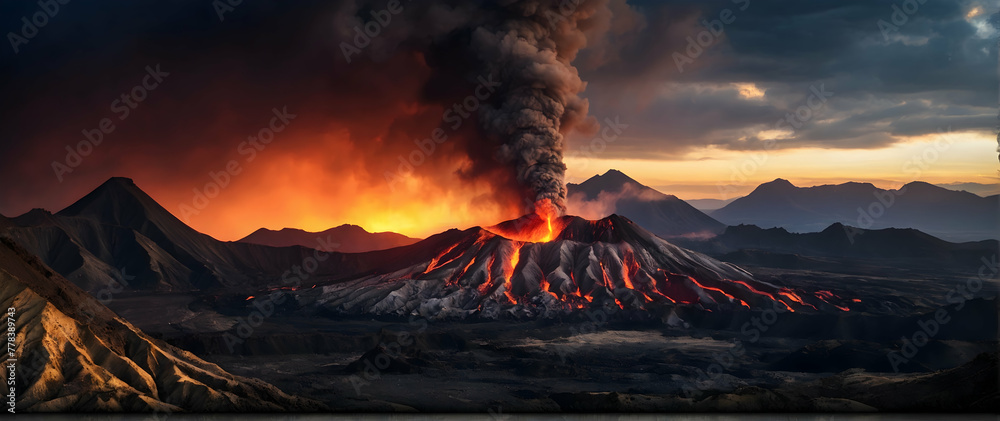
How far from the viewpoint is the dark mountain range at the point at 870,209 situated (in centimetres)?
5006

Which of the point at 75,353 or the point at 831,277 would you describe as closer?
the point at 75,353

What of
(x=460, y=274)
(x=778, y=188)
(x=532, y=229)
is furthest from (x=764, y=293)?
(x=778, y=188)

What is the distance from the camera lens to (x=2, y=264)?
18.2m

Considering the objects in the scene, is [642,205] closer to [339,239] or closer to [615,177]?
[615,177]

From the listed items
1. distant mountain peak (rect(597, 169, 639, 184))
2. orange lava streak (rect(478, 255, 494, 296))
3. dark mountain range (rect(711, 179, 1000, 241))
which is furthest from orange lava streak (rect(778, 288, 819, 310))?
distant mountain peak (rect(597, 169, 639, 184))

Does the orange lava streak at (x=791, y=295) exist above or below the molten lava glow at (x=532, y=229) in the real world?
below

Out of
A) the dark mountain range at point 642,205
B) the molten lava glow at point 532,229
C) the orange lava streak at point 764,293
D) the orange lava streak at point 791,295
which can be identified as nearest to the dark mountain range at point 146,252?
Answer: the molten lava glow at point 532,229

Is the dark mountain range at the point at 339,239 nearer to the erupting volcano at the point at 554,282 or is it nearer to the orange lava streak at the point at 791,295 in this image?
the erupting volcano at the point at 554,282

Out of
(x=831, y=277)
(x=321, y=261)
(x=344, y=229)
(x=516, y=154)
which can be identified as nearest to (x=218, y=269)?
(x=321, y=261)

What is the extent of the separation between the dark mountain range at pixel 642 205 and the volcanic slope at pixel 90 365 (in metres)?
108

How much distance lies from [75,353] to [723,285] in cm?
4264

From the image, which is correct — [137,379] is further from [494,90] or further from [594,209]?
[594,209]

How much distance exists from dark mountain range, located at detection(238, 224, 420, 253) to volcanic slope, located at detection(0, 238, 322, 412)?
49884 mm

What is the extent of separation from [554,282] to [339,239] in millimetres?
29740
